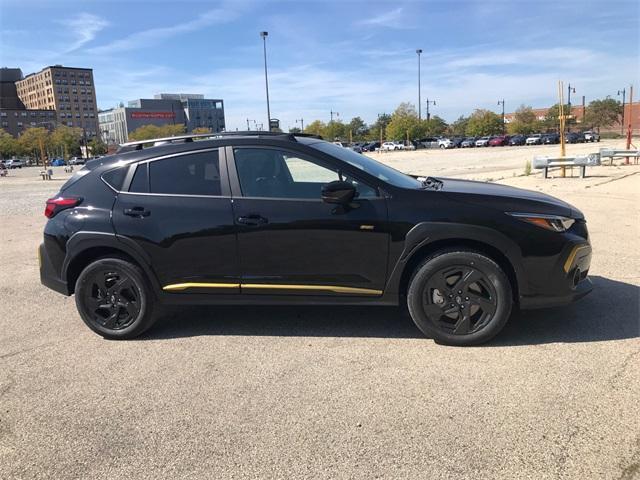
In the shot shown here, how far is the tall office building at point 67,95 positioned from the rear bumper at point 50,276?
176733mm

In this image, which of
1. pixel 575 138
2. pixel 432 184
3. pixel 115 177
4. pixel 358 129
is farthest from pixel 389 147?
pixel 115 177

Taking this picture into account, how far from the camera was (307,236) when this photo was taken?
424cm

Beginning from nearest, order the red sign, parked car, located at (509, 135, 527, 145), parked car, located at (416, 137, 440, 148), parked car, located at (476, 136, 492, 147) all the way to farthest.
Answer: parked car, located at (509, 135, 527, 145) → parked car, located at (476, 136, 492, 147) → parked car, located at (416, 137, 440, 148) → the red sign

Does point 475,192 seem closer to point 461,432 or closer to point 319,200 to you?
point 319,200

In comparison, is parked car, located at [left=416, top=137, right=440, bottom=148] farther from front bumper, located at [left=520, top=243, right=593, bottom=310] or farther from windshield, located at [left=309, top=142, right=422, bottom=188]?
front bumper, located at [left=520, top=243, right=593, bottom=310]

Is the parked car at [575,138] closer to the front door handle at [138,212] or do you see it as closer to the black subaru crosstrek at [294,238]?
the black subaru crosstrek at [294,238]

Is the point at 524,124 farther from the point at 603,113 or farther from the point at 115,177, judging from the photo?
the point at 115,177

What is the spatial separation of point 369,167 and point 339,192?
2.45 feet

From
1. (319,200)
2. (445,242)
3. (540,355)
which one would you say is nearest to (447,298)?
(445,242)

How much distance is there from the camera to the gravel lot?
110 inches

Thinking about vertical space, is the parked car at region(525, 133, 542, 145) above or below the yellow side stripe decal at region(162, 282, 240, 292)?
above

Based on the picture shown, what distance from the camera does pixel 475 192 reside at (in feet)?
14.1

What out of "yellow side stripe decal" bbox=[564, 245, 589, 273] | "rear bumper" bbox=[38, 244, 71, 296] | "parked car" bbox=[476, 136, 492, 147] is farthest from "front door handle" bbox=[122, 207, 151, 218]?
"parked car" bbox=[476, 136, 492, 147]

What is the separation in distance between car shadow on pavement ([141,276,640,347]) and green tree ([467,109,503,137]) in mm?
105564
